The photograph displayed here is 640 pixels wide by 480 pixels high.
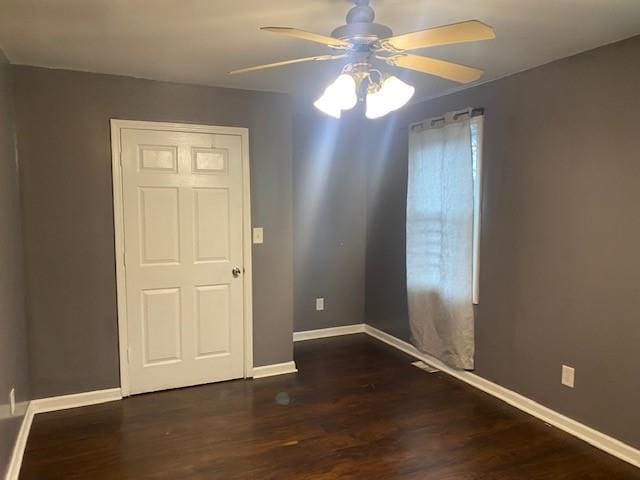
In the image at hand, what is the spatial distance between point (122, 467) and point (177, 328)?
3.81 feet

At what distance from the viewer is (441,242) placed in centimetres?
384

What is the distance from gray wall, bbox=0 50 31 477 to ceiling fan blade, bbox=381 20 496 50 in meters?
2.11

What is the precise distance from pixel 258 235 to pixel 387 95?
80.3 inches

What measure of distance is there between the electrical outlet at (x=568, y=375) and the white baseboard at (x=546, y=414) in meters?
0.22

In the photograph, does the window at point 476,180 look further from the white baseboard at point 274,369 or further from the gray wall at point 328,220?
the white baseboard at point 274,369

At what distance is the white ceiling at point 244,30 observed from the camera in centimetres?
209

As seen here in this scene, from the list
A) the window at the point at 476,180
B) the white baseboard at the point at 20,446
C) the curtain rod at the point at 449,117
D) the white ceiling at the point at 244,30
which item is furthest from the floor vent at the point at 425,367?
the white baseboard at the point at 20,446

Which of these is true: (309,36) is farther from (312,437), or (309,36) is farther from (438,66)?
(312,437)

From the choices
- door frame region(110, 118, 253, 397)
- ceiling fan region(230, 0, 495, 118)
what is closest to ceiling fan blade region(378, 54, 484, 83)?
ceiling fan region(230, 0, 495, 118)

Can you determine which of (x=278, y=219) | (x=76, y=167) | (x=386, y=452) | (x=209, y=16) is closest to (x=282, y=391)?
(x=386, y=452)

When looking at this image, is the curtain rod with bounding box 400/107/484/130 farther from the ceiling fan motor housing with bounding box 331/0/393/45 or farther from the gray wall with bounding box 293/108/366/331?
the ceiling fan motor housing with bounding box 331/0/393/45

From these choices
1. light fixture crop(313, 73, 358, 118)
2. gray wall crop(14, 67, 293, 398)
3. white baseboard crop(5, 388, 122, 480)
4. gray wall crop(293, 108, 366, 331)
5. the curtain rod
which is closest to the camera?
light fixture crop(313, 73, 358, 118)

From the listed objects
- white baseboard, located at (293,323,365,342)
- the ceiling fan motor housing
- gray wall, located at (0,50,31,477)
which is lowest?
white baseboard, located at (293,323,365,342)

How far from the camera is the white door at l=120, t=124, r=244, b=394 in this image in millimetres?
3416
